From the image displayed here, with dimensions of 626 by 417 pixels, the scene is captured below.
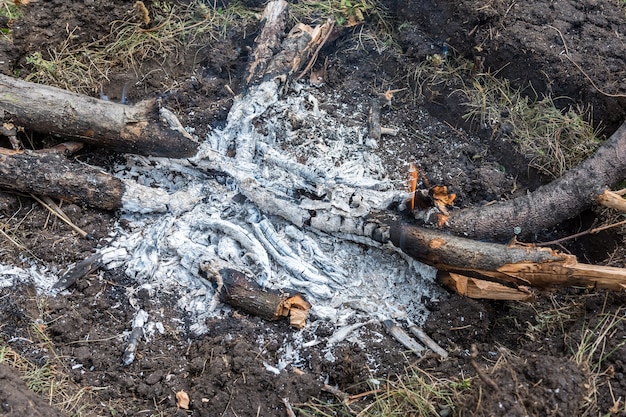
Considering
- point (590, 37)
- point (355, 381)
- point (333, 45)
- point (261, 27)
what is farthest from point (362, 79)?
point (355, 381)

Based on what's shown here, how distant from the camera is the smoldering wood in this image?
10.0 feet

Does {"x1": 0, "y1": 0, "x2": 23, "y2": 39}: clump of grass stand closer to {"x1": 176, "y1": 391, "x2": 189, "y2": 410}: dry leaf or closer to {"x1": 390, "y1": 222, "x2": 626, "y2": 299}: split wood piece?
{"x1": 176, "y1": 391, "x2": 189, "y2": 410}: dry leaf

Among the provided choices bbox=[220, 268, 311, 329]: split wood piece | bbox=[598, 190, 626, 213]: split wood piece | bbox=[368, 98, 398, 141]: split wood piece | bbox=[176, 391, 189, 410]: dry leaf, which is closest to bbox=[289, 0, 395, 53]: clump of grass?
bbox=[368, 98, 398, 141]: split wood piece

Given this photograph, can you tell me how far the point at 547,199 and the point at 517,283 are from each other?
573mm

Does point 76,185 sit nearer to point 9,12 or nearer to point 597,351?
point 9,12

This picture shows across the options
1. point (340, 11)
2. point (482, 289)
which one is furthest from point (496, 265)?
point (340, 11)

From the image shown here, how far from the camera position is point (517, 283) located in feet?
9.04

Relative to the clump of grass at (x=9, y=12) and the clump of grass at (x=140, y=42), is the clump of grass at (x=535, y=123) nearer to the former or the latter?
the clump of grass at (x=140, y=42)

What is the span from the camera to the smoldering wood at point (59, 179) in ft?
10.0

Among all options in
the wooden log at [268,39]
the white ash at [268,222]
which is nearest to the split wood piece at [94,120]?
the white ash at [268,222]

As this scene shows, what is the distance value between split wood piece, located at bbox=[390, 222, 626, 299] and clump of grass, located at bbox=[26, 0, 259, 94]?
2228 mm

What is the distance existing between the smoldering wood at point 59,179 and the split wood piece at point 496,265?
67.5 inches

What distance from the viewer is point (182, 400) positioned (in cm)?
255

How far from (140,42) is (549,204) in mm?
3063
